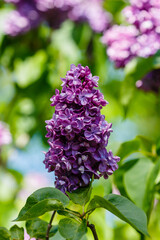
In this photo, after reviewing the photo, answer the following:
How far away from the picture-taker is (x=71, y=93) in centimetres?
82

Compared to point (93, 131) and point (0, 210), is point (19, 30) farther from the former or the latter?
point (93, 131)

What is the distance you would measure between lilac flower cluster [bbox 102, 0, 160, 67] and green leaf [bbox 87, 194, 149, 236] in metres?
0.86

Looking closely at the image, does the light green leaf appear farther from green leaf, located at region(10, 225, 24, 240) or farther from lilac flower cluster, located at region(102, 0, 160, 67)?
green leaf, located at region(10, 225, 24, 240)

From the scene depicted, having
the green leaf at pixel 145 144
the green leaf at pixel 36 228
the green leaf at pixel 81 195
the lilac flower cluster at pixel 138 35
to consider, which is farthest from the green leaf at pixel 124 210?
the lilac flower cluster at pixel 138 35

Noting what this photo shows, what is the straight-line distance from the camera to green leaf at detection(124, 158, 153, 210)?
1.11m

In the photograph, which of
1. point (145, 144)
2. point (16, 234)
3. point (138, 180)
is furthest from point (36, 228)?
point (145, 144)

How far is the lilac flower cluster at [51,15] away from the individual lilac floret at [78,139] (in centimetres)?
183

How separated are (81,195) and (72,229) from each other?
0.25ft

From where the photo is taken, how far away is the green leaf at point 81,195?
778mm

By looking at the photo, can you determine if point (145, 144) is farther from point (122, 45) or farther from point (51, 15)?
point (51, 15)

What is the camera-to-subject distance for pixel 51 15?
8.68ft

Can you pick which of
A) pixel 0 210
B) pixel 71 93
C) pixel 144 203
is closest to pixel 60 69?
pixel 0 210

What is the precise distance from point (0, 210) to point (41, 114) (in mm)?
930

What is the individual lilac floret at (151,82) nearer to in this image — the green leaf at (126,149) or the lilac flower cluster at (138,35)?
the lilac flower cluster at (138,35)
